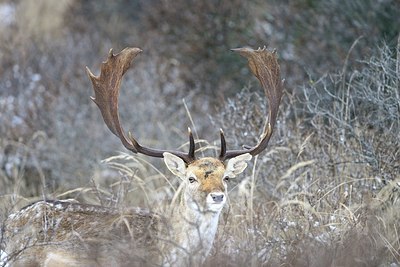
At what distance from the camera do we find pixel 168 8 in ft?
48.9

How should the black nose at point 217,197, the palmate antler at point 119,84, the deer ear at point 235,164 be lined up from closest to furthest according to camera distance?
the black nose at point 217,197
the deer ear at point 235,164
the palmate antler at point 119,84

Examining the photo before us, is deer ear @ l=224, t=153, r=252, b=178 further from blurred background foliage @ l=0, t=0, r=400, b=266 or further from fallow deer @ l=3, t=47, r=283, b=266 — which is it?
blurred background foliage @ l=0, t=0, r=400, b=266

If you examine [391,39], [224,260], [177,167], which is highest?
[391,39]

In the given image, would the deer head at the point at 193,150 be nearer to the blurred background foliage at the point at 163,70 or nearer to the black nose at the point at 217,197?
the black nose at the point at 217,197

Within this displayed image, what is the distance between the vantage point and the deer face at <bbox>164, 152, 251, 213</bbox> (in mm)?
7055

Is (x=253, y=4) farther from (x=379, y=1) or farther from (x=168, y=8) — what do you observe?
(x=379, y=1)

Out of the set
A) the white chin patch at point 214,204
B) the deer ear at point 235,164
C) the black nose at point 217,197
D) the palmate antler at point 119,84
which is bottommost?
the white chin patch at point 214,204

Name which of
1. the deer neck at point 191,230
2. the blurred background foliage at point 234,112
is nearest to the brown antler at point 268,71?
the blurred background foliage at point 234,112

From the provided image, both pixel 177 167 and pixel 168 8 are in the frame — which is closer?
pixel 177 167

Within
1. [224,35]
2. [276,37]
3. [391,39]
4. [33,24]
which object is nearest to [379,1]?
[391,39]

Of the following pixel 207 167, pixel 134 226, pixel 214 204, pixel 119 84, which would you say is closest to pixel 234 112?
pixel 119 84

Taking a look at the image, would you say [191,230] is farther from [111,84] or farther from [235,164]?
[111,84]

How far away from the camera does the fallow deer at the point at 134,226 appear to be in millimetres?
7008

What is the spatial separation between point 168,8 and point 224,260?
28.4 ft
